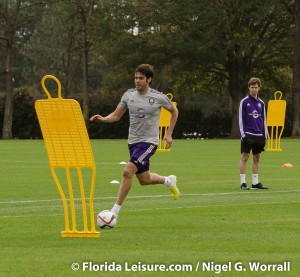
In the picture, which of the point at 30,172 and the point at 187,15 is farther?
the point at 187,15

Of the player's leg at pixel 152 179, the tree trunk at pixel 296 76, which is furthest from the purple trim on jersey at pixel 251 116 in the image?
the tree trunk at pixel 296 76

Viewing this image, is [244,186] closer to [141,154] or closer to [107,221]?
[141,154]

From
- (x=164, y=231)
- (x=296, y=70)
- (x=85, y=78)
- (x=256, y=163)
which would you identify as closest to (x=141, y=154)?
(x=164, y=231)

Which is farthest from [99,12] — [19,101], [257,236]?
[257,236]

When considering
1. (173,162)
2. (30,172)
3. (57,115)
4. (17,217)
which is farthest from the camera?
(173,162)

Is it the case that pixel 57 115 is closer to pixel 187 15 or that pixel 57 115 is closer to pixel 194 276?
pixel 194 276

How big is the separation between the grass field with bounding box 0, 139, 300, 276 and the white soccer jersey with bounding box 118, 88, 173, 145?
1.12 metres

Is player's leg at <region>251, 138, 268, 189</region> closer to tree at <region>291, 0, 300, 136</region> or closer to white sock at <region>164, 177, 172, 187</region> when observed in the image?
white sock at <region>164, 177, 172, 187</region>

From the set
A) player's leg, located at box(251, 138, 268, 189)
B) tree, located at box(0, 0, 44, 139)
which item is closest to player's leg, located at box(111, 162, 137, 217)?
player's leg, located at box(251, 138, 268, 189)

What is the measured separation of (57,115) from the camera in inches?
484

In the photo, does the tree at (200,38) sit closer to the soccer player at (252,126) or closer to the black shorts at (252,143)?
the soccer player at (252,126)

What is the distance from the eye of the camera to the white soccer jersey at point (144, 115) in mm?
14305

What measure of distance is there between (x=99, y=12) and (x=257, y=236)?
62437 millimetres

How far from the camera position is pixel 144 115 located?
46.9 ft
